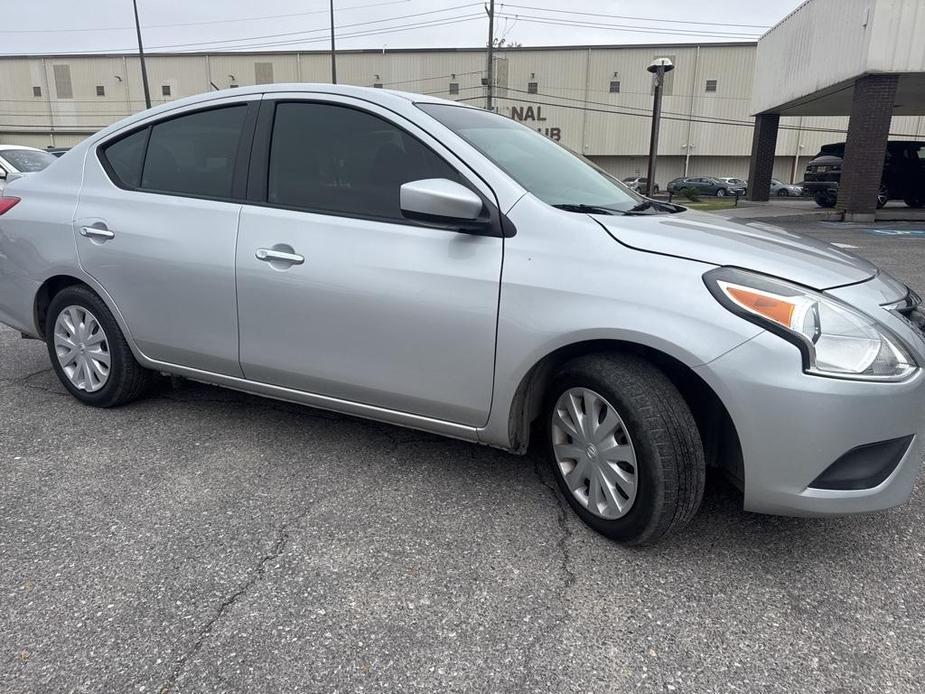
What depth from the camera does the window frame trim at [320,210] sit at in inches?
102

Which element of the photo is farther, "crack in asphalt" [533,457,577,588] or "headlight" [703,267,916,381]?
"crack in asphalt" [533,457,577,588]

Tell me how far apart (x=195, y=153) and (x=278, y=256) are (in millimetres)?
874

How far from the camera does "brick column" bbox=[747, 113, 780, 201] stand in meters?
21.5

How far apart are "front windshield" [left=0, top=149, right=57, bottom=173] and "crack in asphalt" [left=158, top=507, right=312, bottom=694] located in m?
10.0

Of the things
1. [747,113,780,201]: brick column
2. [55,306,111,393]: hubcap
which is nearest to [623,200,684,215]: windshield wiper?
[55,306,111,393]: hubcap

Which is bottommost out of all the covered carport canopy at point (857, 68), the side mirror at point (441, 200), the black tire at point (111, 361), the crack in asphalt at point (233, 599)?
the crack in asphalt at point (233, 599)

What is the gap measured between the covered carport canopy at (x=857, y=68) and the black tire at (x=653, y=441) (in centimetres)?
1486

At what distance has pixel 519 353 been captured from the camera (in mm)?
2516

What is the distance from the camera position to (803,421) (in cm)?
210

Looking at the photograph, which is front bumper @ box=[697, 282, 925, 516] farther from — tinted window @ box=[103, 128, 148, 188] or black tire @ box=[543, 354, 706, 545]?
tinted window @ box=[103, 128, 148, 188]

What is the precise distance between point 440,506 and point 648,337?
113cm

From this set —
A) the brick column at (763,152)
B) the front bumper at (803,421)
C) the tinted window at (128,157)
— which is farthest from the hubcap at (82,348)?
the brick column at (763,152)

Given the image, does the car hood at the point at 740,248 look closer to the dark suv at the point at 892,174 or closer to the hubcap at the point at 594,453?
the hubcap at the point at 594,453

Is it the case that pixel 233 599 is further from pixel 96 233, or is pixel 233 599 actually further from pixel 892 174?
pixel 892 174
